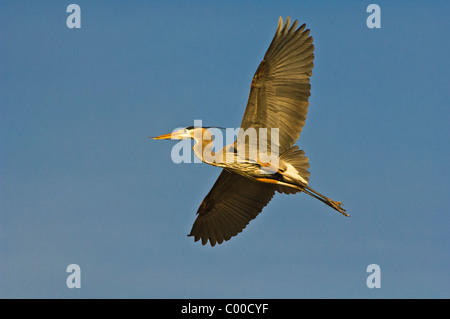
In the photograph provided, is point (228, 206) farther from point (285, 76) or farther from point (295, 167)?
point (285, 76)

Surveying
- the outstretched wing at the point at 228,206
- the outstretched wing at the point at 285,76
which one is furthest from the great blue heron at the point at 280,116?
the outstretched wing at the point at 228,206

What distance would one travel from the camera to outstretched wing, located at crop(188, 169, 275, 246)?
39.2 ft

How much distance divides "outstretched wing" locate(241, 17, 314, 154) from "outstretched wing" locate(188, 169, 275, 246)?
2182 millimetres

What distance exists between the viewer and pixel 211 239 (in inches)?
484

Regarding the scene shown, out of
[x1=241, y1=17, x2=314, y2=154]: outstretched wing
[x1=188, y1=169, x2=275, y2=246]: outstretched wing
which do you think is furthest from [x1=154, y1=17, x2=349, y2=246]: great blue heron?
[x1=188, y1=169, x2=275, y2=246]: outstretched wing

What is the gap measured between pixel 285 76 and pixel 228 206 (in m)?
3.25

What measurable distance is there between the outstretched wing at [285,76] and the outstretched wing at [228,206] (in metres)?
2.18

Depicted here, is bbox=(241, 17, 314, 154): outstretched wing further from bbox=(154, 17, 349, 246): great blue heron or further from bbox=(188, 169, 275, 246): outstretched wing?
bbox=(188, 169, 275, 246): outstretched wing

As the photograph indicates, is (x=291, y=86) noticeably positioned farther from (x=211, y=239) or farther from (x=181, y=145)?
(x=211, y=239)

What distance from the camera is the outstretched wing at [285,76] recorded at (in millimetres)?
9797

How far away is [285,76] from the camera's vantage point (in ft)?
32.3
